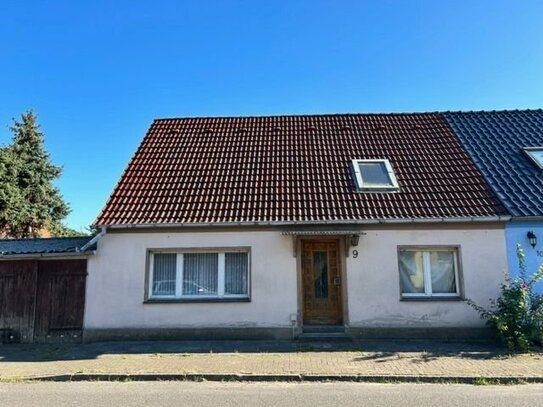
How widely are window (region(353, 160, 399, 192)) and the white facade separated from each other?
142 cm

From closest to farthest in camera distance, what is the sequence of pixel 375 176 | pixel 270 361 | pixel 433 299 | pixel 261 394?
pixel 261 394
pixel 270 361
pixel 433 299
pixel 375 176

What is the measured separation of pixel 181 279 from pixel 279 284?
8.03 ft

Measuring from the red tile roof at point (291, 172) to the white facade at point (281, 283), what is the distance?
529 millimetres

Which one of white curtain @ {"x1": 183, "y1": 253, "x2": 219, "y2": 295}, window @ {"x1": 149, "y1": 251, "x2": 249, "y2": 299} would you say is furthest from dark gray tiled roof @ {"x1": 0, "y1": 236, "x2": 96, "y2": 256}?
white curtain @ {"x1": 183, "y1": 253, "x2": 219, "y2": 295}

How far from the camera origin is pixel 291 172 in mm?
12781

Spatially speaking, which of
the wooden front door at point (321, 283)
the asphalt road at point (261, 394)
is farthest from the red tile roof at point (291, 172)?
the asphalt road at point (261, 394)

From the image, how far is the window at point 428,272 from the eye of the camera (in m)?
11.0

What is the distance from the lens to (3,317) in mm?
11047

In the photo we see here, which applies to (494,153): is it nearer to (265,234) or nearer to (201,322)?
(265,234)

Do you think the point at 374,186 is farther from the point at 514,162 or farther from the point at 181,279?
the point at 181,279

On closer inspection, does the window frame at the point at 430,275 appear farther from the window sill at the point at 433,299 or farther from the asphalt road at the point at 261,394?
the asphalt road at the point at 261,394

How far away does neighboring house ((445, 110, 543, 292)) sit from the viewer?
10.8 metres

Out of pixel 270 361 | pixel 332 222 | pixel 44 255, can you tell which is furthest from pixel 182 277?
pixel 332 222

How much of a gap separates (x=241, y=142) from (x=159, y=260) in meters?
4.94
